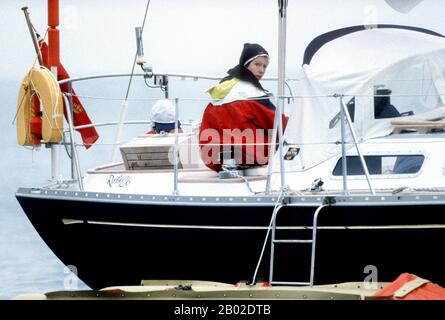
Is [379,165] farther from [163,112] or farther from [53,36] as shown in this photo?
[53,36]

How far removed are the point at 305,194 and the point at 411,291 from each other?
66.1 inches

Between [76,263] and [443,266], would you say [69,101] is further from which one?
[443,266]

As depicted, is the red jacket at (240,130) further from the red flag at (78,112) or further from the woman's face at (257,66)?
the red flag at (78,112)

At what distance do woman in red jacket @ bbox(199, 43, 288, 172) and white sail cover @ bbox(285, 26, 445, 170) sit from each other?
0.90 ft

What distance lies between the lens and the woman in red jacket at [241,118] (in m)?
12.3

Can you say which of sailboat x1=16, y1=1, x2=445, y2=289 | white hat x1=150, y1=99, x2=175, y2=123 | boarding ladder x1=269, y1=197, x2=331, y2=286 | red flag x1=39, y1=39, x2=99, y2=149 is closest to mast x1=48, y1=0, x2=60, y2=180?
red flag x1=39, y1=39, x2=99, y2=149

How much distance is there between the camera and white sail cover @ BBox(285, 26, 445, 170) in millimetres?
12258

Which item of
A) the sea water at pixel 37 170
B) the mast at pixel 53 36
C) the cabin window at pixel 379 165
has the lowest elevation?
the sea water at pixel 37 170

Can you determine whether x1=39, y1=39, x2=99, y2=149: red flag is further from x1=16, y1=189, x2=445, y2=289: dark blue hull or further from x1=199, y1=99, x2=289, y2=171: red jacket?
x1=199, y1=99, x2=289, y2=171: red jacket

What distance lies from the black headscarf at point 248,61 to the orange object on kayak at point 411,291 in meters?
2.67

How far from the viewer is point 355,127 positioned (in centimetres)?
1233

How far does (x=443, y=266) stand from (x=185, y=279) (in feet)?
7.52

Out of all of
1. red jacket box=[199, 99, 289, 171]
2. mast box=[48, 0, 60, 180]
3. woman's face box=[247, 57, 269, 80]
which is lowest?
red jacket box=[199, 99, 289, 171]

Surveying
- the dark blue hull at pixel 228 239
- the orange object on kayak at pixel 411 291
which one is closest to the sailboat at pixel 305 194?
the dark blue hull at pixel 228 239
